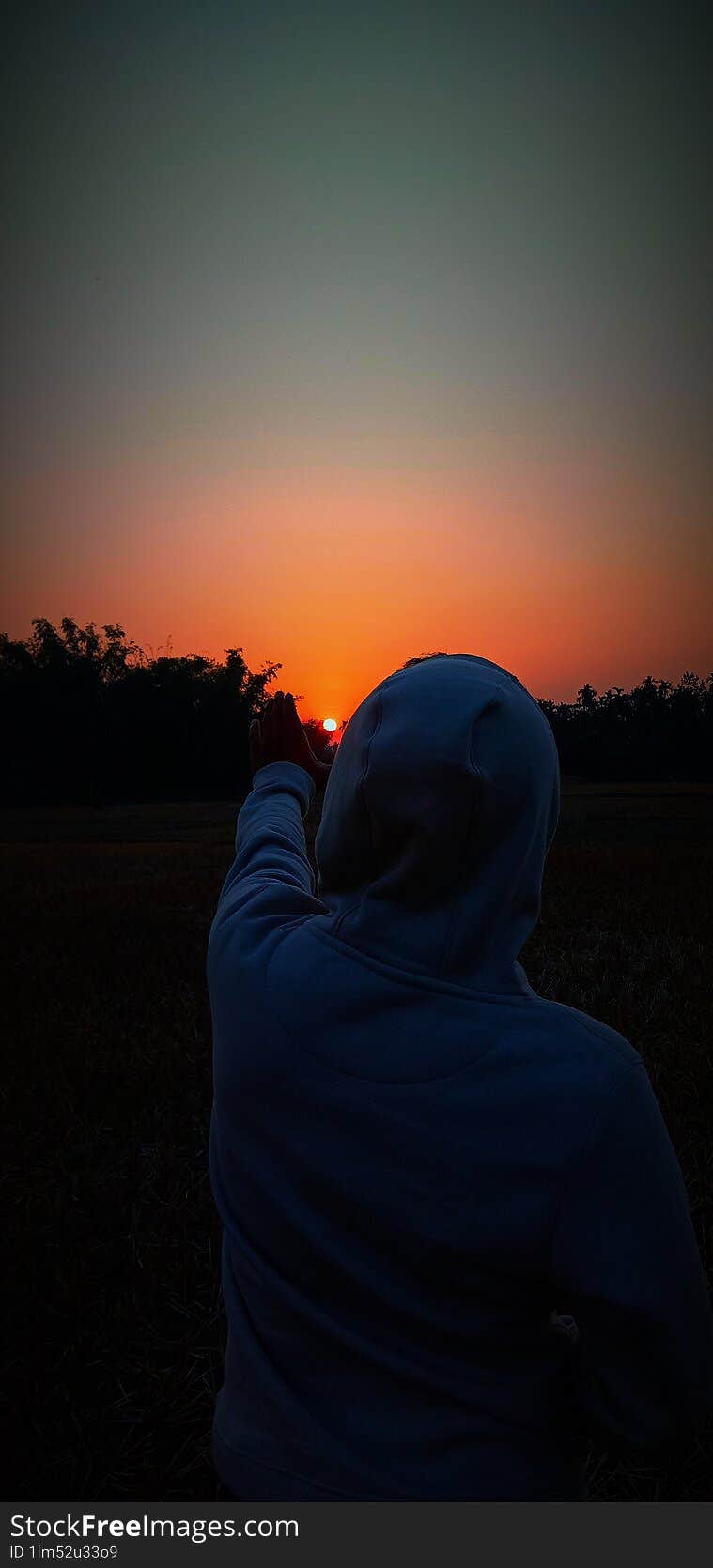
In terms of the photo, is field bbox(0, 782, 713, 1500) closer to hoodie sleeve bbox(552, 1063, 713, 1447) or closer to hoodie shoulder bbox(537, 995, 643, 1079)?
hoodie sleeve bbox(552, 1063, 713, 1447)

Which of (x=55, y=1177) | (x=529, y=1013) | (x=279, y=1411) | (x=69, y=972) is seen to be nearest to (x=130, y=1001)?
(x=69, y=972)

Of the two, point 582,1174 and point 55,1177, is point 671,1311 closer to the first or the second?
point 582,1174

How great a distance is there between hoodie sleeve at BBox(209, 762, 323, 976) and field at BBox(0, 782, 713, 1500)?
2.13 metres

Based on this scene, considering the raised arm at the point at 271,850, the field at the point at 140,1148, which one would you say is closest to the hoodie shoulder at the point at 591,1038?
the raised arm at the point at 271,850

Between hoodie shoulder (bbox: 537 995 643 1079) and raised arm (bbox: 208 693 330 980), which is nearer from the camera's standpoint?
hoodie shoulder (bbox: 537 995 643 1079)

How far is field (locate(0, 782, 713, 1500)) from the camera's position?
2535 millimetres

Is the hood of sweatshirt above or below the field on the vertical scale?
above

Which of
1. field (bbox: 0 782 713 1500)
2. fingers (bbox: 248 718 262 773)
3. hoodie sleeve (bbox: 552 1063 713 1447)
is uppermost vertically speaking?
fingers (bbox: 248 718 262 773)

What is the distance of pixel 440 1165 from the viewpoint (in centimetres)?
104

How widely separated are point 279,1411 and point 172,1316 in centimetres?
231

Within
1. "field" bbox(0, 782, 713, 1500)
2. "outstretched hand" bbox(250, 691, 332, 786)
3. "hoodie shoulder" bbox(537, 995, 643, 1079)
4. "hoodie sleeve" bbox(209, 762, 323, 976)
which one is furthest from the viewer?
"field" bbox(0, 782, 713, 1500)

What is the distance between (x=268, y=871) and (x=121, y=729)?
64640 mm

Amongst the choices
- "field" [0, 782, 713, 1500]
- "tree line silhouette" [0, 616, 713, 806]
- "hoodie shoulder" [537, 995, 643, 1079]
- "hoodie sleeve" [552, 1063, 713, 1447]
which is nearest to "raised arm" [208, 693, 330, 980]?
"hoodie shoulder" [537, 995, 643, 1079]

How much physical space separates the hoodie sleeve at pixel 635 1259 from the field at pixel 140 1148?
6.23ft
